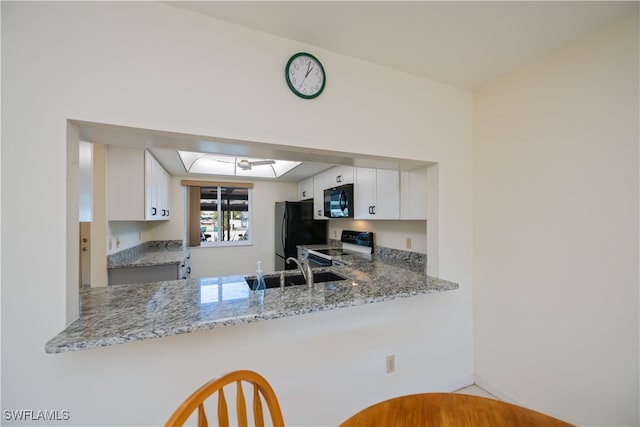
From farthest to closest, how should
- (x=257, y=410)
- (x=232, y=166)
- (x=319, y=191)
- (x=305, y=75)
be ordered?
1. (x=232, y=166)
2. (x=319, y=191)
3. (x=305, y=75)
4. (x=257, y=410)

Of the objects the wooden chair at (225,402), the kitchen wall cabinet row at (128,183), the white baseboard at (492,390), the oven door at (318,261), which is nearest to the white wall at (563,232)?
the white baseboard at (492,390)

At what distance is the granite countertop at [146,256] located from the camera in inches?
102

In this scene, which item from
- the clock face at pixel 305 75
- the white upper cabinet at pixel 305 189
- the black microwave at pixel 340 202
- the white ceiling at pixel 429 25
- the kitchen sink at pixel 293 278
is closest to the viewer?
the white ceiling at pixel 429 25

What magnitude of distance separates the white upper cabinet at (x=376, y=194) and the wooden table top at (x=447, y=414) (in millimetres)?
1669

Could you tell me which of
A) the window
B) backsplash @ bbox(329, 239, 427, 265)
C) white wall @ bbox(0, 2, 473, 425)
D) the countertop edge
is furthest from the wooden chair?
the window

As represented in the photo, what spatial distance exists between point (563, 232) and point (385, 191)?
1401mm

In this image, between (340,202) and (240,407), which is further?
(340,202)

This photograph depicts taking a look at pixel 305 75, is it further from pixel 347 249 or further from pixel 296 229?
pixel 296 229

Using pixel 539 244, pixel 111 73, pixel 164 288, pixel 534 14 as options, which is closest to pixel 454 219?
pixel 539 244

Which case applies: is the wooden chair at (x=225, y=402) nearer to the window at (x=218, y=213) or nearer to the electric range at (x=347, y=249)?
the electric range at (x=347, y=249)

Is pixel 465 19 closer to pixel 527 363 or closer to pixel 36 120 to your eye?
pixel 36 120

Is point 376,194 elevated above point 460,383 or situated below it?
above

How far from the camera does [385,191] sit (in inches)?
103

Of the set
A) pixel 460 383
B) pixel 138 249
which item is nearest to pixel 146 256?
pixel 138 249
